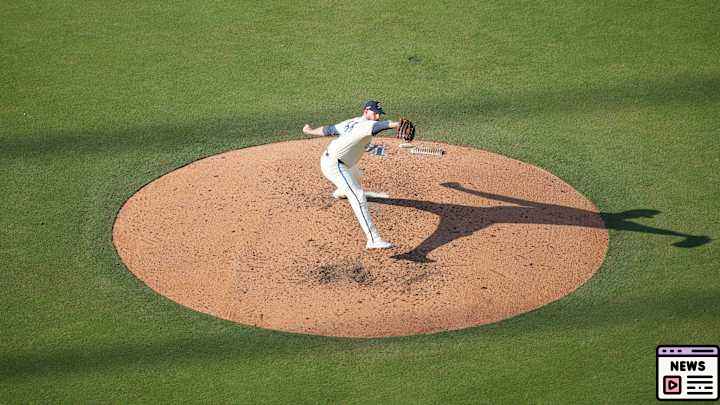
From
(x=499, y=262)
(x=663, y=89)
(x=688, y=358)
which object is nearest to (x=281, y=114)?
(x=499, y=262)

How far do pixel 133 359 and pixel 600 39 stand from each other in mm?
9115

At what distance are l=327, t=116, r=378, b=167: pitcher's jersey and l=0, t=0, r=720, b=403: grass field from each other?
2.11 m

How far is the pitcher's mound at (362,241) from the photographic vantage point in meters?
9.68

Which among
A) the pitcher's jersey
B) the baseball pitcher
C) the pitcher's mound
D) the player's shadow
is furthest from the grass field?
the pitcher's jersey

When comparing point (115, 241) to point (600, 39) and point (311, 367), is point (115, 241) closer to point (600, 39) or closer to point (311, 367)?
point (311, 367)

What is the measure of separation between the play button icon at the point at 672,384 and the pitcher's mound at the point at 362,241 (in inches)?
60.9

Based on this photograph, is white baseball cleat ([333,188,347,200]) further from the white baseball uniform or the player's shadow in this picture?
the white baseball uniform

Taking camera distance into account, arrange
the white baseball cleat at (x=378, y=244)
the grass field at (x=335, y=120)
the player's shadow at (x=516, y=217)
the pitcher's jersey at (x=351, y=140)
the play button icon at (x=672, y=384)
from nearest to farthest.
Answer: the play button icon at (x=672, y=384) → the grass field at (x=335, y=120) → the pitcher's jersey at (x=351, y=140) → the white baseball cleat at (x=378, y=244) → the player's shadow at (x=516, y=217)

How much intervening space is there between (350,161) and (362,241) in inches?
33.9

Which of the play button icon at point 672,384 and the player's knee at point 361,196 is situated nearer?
the play button icon at point 672,384

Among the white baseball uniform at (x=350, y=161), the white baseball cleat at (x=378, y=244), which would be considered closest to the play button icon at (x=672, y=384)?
the white baseball cleat at (x=378, y=244)

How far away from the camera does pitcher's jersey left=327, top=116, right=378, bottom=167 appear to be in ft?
33.4

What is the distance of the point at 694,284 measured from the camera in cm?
995

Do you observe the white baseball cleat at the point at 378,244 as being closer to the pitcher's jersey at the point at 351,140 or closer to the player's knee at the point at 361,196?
the player's knee at the point at 361,196
